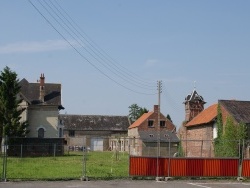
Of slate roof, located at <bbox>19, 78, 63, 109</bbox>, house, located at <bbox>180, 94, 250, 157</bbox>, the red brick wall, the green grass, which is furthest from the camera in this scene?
slate roof, located at <bbox>19, 78, 63, 109</bbox>

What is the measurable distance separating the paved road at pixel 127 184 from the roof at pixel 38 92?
4362 centimetres

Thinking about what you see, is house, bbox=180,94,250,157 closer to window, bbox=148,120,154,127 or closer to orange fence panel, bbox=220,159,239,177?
orange fence panel, bbox=220,159,239,177

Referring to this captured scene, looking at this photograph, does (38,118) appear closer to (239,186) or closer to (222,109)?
(222,109)

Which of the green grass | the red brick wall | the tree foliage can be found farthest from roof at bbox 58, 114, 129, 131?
the green grass

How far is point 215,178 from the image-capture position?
2542 cm

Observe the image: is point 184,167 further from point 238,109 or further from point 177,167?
point 238,109

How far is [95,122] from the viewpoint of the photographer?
98.8 meters

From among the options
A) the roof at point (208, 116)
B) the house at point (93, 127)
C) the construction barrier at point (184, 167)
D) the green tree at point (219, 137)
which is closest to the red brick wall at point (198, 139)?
the roof at point (208, 116)

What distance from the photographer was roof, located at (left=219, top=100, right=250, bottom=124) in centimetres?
4299

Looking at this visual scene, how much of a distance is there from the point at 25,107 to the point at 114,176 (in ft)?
134

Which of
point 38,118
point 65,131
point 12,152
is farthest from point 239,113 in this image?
point 65,131

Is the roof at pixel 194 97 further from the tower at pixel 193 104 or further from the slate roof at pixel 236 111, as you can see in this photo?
the slate roof at pixel 236 111

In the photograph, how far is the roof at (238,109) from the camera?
43.0 metres

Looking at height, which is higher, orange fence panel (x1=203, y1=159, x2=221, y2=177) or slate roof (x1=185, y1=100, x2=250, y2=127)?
slate roof (x1=185, y1=100, x2=250, y2=127)
